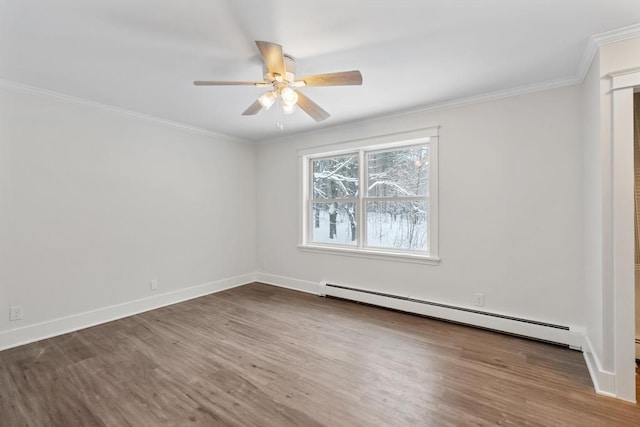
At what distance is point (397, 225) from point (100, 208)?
3610 millimetres

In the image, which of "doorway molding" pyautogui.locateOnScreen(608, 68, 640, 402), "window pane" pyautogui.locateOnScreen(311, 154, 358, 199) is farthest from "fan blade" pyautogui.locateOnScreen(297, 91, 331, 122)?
"doorway molding" pyautogui.locateOnScreen(608, 68, 640, 402)

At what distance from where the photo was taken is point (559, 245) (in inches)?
108

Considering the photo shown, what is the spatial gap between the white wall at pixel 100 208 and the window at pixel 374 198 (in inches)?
58.4

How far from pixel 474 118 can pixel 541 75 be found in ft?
2.18

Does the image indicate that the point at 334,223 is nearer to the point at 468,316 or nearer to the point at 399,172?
the point at 399,172

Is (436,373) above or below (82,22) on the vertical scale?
below

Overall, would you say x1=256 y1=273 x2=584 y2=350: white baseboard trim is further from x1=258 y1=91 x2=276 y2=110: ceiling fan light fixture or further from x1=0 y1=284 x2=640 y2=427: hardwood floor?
x1=258 y1=91 x2=276 y2=110: ceiling fan light fixture

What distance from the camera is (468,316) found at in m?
3.12

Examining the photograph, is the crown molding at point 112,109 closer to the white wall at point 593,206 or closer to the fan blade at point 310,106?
the fan blade at point 310,106

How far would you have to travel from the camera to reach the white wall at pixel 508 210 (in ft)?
8.87

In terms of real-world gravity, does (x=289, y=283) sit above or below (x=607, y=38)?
below

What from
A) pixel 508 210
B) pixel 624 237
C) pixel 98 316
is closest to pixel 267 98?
pixel 508 210

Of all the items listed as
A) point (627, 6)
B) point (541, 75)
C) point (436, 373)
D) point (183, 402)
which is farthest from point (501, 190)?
point (183, 402)

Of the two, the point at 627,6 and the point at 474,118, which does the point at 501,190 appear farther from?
the point at 627,6
